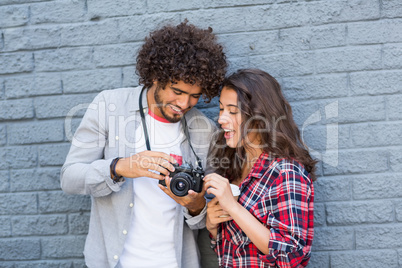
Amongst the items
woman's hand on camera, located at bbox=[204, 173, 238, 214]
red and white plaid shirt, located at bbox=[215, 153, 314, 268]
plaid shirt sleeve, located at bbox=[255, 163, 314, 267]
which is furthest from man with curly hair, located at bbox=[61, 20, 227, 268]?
plaid shirt sleeve, located at bbox=[255, 163, 314, 267]

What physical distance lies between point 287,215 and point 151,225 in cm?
74

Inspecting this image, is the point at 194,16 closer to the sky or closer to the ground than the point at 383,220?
closer to the sky

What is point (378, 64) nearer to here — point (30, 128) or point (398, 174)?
point (398, 174)

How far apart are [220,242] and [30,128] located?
1501 mm

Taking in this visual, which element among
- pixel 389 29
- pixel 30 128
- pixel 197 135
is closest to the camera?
pixel 197 135

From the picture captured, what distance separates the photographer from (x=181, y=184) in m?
1.82

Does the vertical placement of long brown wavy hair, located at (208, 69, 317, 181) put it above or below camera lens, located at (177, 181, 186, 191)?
above

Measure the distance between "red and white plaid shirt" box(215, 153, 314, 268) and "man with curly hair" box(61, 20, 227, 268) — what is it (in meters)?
0.26

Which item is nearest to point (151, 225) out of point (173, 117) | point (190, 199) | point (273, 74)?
point (190, 199)

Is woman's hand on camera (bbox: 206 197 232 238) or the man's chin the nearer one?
woman's hand on camera (bbox: 206 197 232 238)

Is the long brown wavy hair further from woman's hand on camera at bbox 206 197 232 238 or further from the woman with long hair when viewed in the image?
woman's hand on camera at bbox 206 197 232 238

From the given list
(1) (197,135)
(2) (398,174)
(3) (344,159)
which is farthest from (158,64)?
(2) (398,174)

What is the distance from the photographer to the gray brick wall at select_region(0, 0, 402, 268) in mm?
2387

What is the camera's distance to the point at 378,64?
7.83 feet
